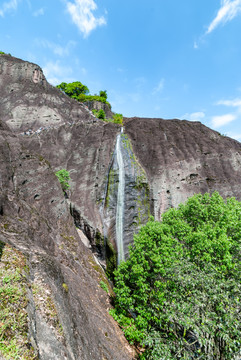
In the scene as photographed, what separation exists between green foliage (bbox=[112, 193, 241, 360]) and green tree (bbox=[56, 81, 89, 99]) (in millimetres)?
62074

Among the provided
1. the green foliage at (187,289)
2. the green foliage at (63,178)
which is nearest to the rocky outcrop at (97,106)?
the green foliage at (63,178)

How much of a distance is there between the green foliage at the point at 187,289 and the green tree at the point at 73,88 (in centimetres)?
6207

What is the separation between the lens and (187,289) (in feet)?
37.0

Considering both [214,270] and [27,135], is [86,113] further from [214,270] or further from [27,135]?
[214,270]

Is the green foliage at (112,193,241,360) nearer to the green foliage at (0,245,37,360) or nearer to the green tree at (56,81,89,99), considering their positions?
the green foliage at (0,245,37,360)

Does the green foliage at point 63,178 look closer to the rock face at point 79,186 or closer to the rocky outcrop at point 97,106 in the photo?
the rock face at point 79,186

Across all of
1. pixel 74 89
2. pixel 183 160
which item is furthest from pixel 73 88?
pixel 183 160

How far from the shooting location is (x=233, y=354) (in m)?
9.34

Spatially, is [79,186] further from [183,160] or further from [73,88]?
[73,88]

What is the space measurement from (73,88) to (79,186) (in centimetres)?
4882

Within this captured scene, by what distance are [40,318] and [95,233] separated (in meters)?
18.9

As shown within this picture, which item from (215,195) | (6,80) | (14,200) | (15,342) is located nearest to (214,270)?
(215,195)

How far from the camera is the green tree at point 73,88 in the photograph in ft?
214

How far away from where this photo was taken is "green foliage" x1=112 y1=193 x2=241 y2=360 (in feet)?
32.1
